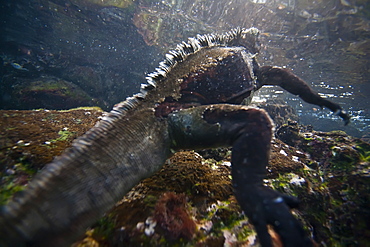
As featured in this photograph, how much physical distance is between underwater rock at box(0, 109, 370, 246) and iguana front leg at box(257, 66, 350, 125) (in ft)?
3.27

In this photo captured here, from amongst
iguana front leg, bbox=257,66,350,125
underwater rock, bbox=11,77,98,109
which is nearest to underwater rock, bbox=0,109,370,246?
iguana front leg, bbox=257,66,350,125

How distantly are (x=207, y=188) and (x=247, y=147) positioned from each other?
0.75 m

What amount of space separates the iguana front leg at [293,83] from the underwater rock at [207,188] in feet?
3.27

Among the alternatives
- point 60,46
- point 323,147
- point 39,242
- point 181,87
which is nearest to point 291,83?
point 323,147

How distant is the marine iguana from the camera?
1271mm

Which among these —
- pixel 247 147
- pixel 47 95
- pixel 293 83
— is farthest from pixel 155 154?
pixel 47 95

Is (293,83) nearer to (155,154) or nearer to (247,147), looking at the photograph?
(247,147)

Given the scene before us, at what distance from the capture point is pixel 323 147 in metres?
4.00

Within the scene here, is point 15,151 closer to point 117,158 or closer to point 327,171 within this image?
point 117,158

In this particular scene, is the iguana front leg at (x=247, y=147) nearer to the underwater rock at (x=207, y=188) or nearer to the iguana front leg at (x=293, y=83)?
the underwater rock at (x=207, y=188)

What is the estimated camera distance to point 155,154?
206 cm

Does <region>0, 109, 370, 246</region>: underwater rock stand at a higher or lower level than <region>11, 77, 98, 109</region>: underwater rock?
lower

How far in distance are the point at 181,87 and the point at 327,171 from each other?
3177 millimetres

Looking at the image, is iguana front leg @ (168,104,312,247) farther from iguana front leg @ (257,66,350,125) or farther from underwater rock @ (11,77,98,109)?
underwater rock @ (11,77,98,109)
